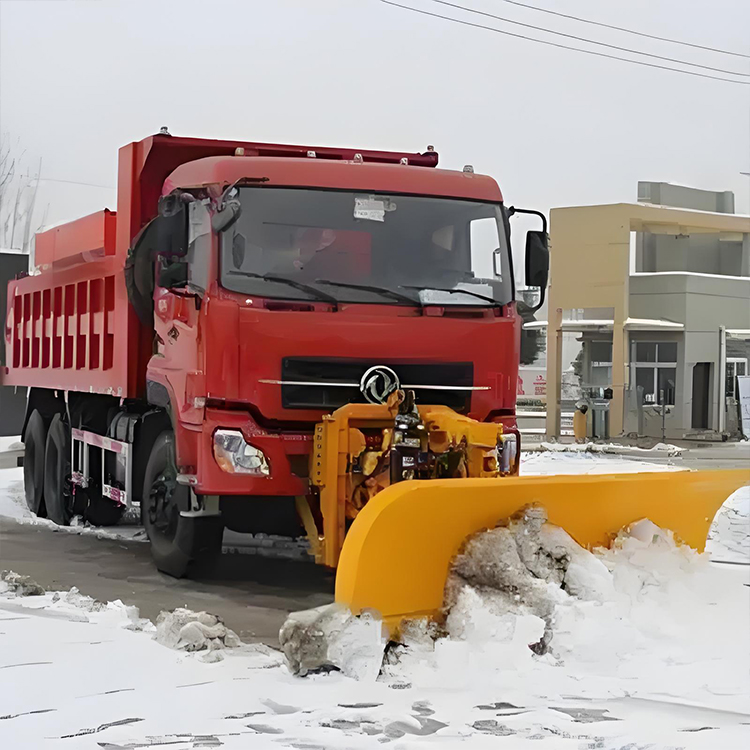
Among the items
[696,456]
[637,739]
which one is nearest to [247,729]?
[637,739]

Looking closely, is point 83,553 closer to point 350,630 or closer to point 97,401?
point 97,401

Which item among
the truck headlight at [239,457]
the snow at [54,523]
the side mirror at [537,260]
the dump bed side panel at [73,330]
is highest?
the side mirror at [537,260]

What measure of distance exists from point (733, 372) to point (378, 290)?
25.9 metres

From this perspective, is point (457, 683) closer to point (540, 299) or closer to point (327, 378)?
point (327, 378)

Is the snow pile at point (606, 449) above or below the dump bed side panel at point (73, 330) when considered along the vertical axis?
below

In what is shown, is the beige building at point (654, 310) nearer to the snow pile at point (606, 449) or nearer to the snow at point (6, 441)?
the snow pile at point (606, 449)

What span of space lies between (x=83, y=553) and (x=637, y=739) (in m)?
6.09

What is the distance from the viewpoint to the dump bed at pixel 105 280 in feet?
29.4

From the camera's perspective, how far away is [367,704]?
17.3ft

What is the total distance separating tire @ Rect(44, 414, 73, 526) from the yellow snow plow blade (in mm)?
6132

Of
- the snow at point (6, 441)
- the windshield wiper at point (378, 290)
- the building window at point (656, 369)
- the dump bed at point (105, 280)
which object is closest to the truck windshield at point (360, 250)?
the windshield wiper at point (378, 290)

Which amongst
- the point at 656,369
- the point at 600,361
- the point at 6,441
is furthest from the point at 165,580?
the point at 600,361

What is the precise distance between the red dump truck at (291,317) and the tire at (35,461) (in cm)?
376

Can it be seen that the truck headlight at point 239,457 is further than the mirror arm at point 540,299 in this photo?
No
